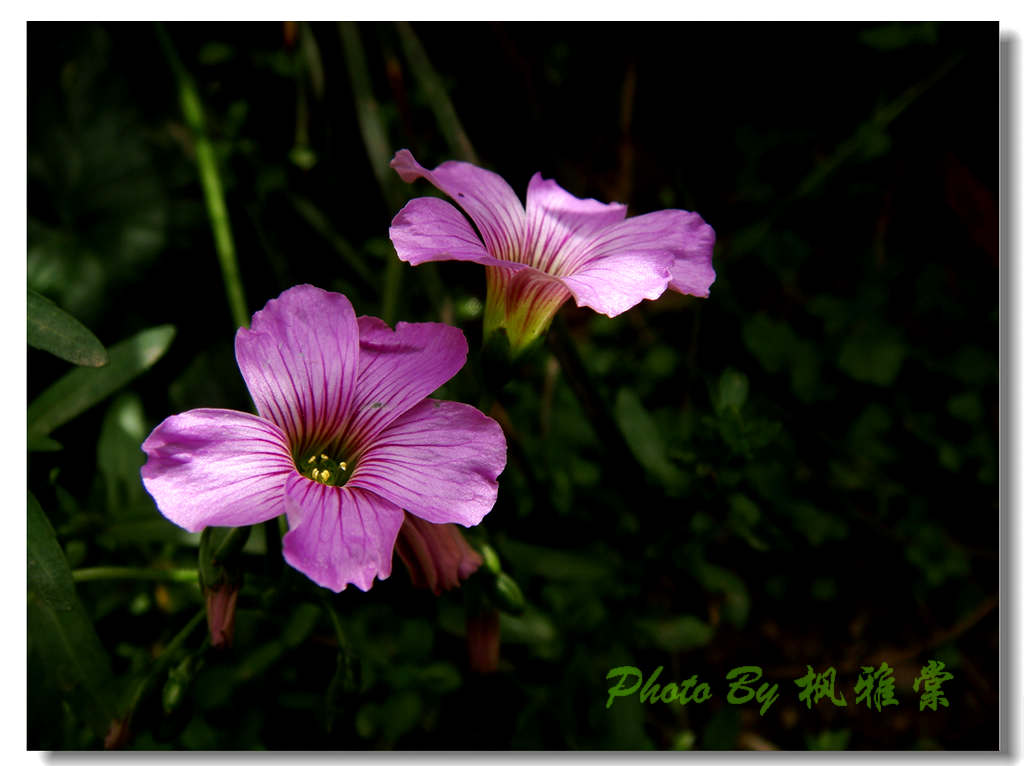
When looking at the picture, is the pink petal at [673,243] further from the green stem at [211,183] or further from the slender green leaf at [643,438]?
the green stem at [211,183]

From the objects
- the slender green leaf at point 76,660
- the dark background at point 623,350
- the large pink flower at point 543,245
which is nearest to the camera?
the large pink flower at point 543,245

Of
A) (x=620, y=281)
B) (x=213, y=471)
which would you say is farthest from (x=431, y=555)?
(x=620, y=281)

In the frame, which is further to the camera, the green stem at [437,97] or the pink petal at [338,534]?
the green stem at [437,97]

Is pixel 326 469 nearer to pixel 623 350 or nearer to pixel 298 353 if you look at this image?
pixel 298 353

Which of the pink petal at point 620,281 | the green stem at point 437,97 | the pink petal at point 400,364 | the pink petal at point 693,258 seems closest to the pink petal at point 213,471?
the pink petal at point 400,364

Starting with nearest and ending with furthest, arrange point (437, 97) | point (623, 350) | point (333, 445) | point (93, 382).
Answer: point (333, 445) → point (93, 382) → point (437, 97) → point (623, 350)

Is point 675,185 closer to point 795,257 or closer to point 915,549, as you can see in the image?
point 795,257

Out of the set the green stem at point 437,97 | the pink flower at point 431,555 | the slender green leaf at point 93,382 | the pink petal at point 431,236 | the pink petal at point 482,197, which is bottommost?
the pink flower at point 431,555
